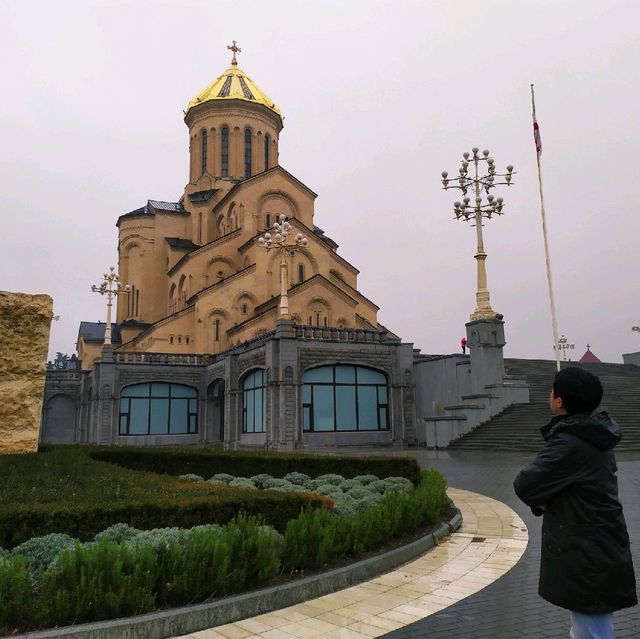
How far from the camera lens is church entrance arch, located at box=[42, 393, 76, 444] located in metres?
45.6

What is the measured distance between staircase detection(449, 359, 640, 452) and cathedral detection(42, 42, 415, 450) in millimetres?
6066

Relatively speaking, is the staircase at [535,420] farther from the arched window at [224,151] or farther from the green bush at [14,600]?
the arched window at [224,151]

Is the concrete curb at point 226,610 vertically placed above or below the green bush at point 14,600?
below

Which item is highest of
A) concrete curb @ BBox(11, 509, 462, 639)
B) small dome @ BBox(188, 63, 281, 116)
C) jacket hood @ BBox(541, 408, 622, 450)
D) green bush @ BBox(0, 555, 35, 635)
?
small dome @ BBox(188, 63, 281, 116)

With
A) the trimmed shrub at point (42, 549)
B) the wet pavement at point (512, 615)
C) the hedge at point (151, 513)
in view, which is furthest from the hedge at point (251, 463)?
the trimmed shrub at point (42, 549)

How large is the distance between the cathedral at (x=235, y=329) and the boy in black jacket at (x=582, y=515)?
25.9m

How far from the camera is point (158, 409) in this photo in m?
39.1

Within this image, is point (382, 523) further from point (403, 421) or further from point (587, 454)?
point (403, 421)

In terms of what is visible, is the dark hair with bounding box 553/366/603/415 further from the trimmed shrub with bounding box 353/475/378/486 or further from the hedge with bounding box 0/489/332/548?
the trimmed shrub with bounding box 353/475/378/486

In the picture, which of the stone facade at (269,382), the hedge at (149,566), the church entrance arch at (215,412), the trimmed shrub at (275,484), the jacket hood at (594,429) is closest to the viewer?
the jacket hood at (594,429)

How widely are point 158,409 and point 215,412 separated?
147 inches

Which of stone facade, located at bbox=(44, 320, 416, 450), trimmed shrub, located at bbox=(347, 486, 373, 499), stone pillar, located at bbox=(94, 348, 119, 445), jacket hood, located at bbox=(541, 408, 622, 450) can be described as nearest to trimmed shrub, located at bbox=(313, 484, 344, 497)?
trimmed shrub, located at bbox=(347, 486, 373, 499)

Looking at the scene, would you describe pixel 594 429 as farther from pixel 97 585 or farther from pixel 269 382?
pixel 269 382

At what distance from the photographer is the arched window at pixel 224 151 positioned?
176ft
